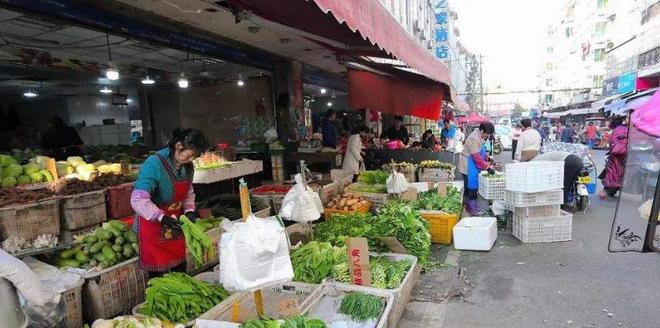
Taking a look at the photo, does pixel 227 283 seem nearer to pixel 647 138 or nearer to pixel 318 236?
pixel 318 236

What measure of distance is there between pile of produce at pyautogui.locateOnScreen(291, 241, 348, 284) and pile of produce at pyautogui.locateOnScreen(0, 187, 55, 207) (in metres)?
3.38

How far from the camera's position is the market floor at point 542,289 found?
4219 millimetres

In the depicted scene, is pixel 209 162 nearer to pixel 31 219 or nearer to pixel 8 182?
pixel 8 182

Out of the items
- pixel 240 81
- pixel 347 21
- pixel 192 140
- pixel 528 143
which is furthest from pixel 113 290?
pixel 240 81

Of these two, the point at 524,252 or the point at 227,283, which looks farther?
the point at 524,252

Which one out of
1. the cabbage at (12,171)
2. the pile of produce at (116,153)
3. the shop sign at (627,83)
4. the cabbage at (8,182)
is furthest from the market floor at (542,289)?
the shop sign at (627,83)

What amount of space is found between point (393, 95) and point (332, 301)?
7.40 m

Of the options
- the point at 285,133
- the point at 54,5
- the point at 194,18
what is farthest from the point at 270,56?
the point at 54,5

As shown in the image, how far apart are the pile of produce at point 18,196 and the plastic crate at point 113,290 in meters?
1.88

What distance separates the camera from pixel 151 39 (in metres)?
6.74

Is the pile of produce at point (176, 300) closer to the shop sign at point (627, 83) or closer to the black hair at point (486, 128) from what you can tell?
the black hair at point (486, 128)

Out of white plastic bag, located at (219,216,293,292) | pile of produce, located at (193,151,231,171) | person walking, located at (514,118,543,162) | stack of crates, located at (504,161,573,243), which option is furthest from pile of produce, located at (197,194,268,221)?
person walking, located at (514,118,543,162)

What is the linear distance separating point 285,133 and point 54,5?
266 inches

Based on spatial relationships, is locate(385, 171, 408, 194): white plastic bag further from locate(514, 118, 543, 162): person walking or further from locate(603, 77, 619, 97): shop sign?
locate(603, 77, 619, 97): shop sign
